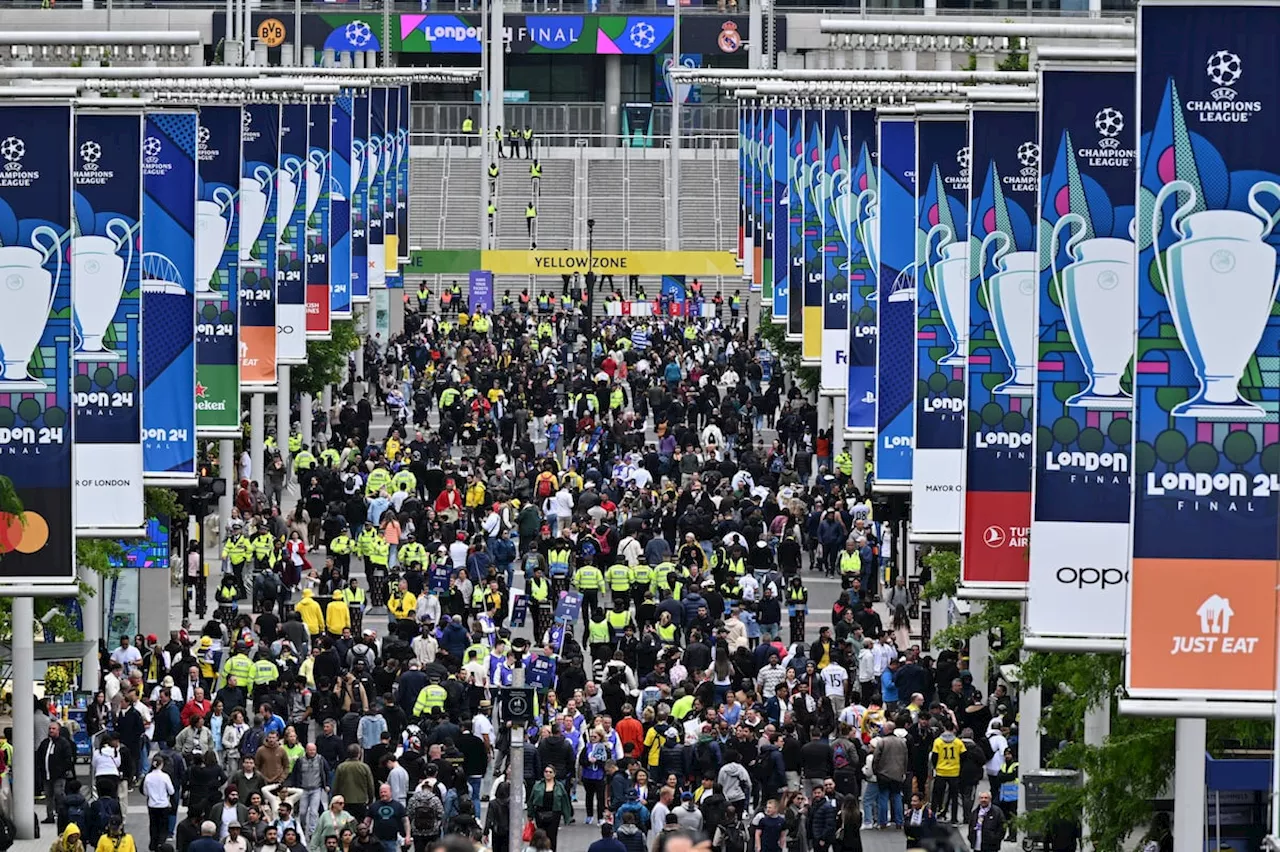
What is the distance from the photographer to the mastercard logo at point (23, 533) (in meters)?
24.6

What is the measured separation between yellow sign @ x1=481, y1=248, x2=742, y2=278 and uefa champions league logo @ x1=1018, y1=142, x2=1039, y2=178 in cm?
5426

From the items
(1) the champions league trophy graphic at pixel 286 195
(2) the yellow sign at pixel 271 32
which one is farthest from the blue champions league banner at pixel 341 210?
(2) the yellow sign at pixel 271 32

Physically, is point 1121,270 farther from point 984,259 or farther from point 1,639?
point 1,639

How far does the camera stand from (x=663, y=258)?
79.3m

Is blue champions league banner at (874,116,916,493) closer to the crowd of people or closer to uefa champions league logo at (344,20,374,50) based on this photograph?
the crowd of people

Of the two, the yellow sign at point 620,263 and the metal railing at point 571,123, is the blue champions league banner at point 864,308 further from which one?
the metal railing at point 571,123

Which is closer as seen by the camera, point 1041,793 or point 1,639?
point 1041,793

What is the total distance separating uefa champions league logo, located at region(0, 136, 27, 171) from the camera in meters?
23.7

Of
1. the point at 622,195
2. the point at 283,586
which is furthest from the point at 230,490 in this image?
the point at 622,195

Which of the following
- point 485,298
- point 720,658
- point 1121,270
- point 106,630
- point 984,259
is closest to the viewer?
point 1121,270

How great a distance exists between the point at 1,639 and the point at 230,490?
1498cm

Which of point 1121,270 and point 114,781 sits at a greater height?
point 1121,270

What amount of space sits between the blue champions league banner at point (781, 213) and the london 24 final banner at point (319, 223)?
817cm

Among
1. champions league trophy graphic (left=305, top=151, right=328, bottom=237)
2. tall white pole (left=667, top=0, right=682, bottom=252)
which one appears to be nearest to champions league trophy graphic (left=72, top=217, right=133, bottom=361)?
champions league trophy graphic (left=305, top=151, right=328, bottom=237)
